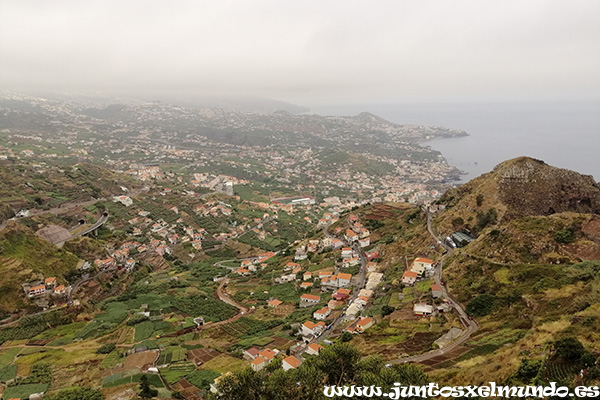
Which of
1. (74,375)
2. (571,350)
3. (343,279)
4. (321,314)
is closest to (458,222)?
(343,279)

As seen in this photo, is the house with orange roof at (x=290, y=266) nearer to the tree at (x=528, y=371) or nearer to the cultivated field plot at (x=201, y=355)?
the cultivated field plot at (x=201, y=355)

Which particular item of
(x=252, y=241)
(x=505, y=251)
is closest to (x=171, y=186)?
(x=252, y=241)

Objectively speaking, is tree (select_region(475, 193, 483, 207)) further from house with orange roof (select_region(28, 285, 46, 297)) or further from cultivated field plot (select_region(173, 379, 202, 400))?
house with orange roof (select_region(28, 285, 46, 297))

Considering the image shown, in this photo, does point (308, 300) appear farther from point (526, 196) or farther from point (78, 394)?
point (526, 196)

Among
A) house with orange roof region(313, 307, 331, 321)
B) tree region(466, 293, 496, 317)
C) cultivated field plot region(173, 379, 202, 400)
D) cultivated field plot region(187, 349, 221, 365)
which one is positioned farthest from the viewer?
house with orange roof region(313, 307, 331, 321)

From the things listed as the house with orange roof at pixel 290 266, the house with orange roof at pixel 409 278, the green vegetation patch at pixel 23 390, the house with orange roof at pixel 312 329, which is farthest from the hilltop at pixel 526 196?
the green vegetation patch at pixel 23 390

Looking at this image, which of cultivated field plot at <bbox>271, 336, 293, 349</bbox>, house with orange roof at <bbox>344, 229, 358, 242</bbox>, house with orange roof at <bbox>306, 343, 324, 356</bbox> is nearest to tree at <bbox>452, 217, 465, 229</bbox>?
house with orange roof at <bbox>344, 229, 358, 242</bbox>
